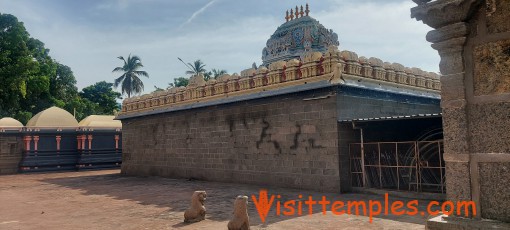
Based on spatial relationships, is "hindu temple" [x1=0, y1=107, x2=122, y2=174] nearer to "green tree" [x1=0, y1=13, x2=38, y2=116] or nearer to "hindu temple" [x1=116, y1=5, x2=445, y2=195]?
"green tree" [x1=0, y1=13, x2=38, y2=116]

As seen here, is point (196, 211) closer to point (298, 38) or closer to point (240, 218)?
point (240, 218)

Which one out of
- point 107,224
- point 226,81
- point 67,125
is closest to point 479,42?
point 107,224

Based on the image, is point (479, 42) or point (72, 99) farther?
point (72, 99)

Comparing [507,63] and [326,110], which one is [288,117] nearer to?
[326,110]

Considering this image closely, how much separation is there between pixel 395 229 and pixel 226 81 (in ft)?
28.1

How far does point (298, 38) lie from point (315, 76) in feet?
30.9

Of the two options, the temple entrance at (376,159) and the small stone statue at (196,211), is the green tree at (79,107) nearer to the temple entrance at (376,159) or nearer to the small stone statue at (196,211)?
the temple entrance at (376,159)

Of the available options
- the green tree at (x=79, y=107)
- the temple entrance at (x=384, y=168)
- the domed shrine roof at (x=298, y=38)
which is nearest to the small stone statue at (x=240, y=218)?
the temple entrance at (x=384, y=168)

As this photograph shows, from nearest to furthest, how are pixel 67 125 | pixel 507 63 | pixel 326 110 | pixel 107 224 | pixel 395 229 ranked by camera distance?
pixel 507 63
pixel 395 229
pixel 107 224
pixel 326 110
pixel 67 125

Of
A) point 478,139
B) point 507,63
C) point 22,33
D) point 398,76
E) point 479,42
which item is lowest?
point 478,139

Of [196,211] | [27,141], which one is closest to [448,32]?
[196,211]

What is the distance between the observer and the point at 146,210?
8461 mm

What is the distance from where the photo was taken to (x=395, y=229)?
5.91m

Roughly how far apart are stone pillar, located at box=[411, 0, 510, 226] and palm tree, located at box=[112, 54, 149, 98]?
44.8 metres
